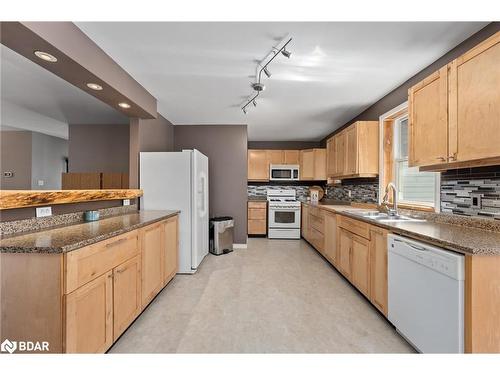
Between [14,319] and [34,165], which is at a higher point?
[34,165]

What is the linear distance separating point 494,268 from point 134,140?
3623 millimetres

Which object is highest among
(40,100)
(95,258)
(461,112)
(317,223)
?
(40,100)

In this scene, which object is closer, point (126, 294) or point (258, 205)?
point (126, 294)

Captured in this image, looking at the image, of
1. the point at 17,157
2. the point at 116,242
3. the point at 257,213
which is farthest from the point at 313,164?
the point at 17,157

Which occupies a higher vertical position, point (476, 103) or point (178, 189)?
point (476, 103)

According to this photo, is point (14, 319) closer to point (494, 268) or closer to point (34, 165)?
point (494, 268)

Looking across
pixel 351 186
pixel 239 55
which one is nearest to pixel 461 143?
pixel 239 55

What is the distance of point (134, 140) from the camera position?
319 centimetres

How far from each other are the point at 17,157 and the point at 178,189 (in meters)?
5.19

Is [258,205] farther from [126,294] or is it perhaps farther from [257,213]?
[126,294]

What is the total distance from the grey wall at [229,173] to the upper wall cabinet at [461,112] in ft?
9.27

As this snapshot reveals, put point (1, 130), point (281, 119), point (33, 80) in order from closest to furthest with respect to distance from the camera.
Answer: point (33, 80), point (281, 119), point (1, 130)

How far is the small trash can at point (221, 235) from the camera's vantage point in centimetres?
392

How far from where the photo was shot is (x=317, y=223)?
4.11 meters
